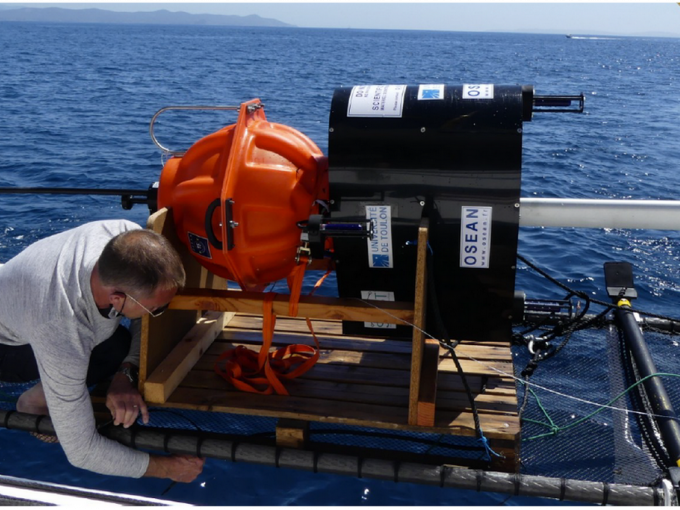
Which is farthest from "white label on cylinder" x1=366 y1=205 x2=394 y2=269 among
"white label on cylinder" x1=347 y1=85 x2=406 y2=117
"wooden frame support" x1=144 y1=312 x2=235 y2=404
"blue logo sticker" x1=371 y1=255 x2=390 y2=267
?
"wooden frame support" x1=144 y1=312 x2=235 y2=404

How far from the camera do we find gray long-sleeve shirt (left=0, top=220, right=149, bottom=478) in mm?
2838

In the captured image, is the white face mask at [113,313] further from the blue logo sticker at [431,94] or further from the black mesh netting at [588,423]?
the black mesh netting at [588,423]

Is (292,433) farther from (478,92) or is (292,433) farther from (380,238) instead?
(478,92)

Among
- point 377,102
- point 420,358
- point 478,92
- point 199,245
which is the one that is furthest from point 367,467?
point 478,92

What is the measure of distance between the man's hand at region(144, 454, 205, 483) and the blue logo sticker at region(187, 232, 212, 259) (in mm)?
905

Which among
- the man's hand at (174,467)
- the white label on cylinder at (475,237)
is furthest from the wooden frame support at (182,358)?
the white label on cylinder at (475,237)

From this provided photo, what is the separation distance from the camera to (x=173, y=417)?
13.0 feet

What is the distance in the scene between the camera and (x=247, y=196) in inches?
124

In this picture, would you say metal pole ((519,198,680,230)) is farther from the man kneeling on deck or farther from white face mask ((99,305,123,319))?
white face mask ((99,305,123,319))

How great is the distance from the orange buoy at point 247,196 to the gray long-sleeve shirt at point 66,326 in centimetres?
45

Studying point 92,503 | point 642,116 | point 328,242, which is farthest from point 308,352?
point 642,116

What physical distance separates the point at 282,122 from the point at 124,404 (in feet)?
46.8

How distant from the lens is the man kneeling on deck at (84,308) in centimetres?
278

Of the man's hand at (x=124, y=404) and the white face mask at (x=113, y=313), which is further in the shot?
the man's hand at (x=124, y=404)
